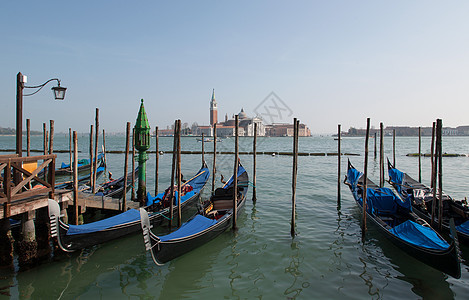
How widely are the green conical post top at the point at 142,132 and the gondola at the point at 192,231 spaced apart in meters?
2.70

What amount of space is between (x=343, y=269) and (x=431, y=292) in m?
1.26

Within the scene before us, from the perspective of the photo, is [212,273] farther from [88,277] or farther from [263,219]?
[263,219]

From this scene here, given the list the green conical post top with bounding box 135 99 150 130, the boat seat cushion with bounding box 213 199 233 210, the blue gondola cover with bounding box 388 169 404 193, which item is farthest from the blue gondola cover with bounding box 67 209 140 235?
the blue gondola cover with bounding box 388 169 404 193

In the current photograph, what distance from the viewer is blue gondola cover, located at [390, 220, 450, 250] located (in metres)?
4.67

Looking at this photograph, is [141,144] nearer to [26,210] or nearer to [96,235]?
[96,235]

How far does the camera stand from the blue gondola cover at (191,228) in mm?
5112

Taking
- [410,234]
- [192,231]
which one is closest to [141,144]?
[192,231]

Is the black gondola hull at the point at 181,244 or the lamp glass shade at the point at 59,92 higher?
the lamp glass shade at the point at 59,92

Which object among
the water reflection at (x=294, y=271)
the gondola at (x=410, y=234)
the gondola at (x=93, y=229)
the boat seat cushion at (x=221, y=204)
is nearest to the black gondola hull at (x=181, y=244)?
the boat seat cushion at (x=221, y=204)

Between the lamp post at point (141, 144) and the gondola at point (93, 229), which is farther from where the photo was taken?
the lamp post at point (141, 144)

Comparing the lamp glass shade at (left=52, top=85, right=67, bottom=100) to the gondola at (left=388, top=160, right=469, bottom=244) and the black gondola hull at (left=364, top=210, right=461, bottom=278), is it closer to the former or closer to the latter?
the black gondola hull at (left=364, top=210, right=461, bottom=278)

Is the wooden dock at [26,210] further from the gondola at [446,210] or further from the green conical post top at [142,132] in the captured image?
the gondola at [446,210]

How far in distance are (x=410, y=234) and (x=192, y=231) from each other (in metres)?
3.96

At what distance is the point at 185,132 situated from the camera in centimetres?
12000
